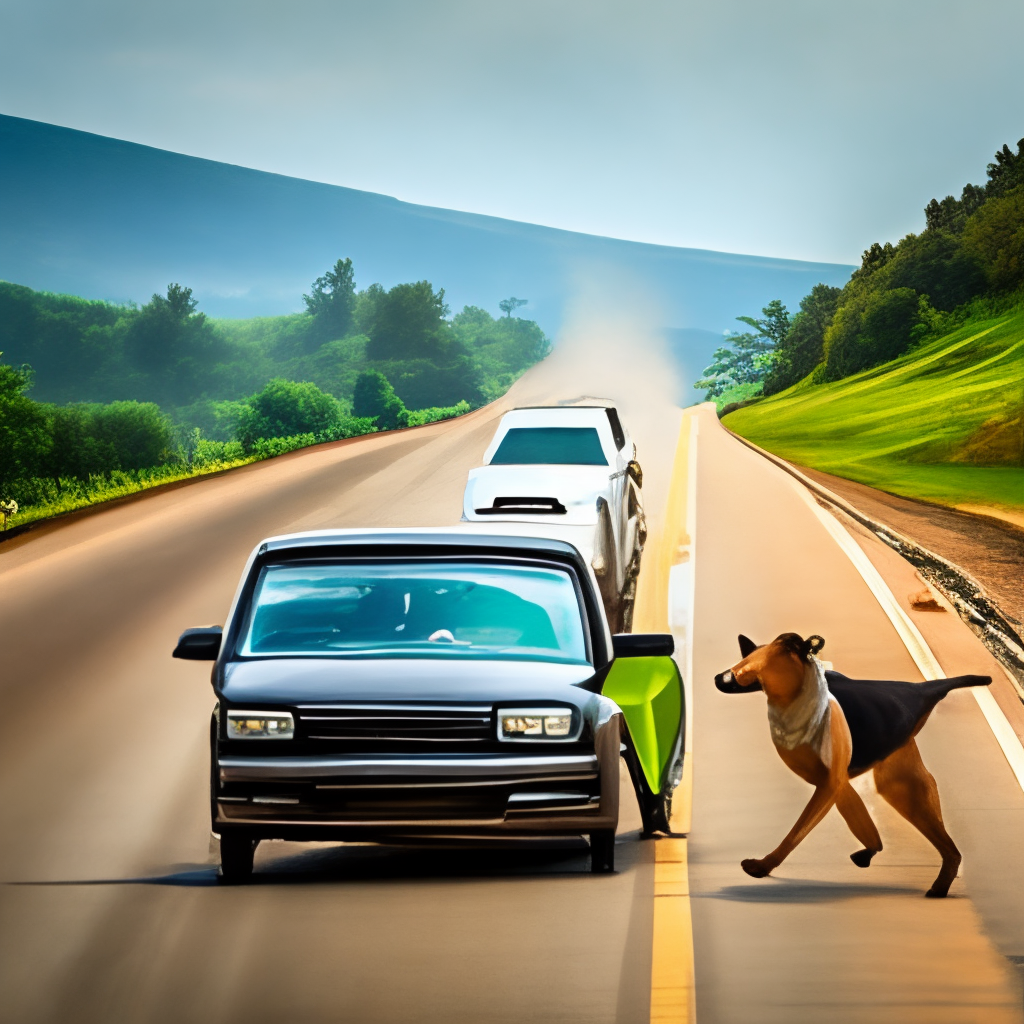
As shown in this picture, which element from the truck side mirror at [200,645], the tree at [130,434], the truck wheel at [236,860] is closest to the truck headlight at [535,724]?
the truck wheel at [236,860]

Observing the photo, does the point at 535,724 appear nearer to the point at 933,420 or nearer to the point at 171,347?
the point at 933,420

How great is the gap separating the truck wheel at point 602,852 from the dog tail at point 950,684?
79.6 inches

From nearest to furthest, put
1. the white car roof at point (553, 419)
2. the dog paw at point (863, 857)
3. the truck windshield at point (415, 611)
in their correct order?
the truck windshield at point (415, 611), the dog paw at point (863, 857), the white car roof at point (553, 419)

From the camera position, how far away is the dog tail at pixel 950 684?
7.09 metres

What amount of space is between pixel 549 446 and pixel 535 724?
9.84m

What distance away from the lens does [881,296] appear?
3262 centimetres

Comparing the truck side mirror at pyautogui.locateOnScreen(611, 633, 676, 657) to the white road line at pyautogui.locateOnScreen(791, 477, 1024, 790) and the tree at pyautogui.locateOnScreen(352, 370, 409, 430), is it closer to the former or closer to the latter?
the white road line at pyautogui.locateOnScreen(791, 477, 1024, 790)

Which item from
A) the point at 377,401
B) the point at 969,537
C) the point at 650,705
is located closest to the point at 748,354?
the point at 969,537

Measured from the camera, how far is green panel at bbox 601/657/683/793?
316 inches

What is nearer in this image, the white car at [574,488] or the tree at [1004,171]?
the white car at [574,488]

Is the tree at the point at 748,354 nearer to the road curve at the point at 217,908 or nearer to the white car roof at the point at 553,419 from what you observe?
the white car roof at the point at 553,419

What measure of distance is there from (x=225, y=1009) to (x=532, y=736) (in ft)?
5.38

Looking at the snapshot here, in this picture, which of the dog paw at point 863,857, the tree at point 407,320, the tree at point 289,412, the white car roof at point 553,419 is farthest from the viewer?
→ the tree at point 407,320

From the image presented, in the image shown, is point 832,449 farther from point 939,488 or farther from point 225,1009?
point 225,1009
